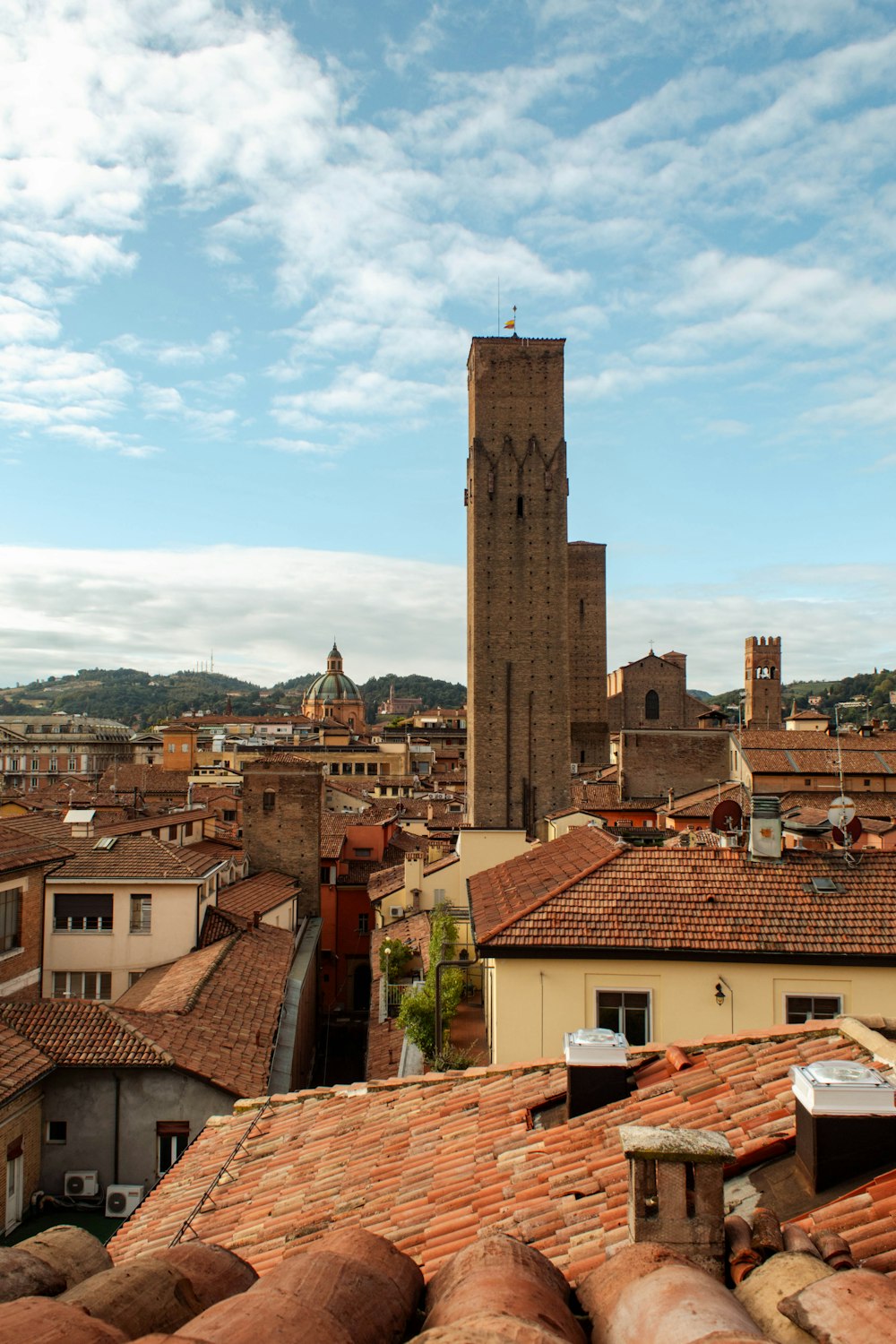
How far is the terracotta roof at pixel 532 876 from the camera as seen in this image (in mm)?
10016

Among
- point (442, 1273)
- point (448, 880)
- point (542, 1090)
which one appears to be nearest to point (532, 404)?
point (448, 880)

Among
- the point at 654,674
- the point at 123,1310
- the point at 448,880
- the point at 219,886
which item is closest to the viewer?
the point at 123,1310

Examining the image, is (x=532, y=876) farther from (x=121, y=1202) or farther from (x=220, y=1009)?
(x=121, y=1202)

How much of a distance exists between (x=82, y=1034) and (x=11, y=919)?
3.18 meters

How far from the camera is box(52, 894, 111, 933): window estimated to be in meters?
17.7

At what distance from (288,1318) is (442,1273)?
96cm

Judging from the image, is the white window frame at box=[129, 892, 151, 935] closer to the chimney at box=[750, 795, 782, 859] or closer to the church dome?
the chimney at box=[750, 795, 782, 859]

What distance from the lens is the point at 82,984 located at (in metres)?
17.8

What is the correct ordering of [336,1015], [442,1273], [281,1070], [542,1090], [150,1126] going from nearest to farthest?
1. [442,1273]
2. [542,1090]
3. [150,1126]
4. [281,1070]
5. [336,1015]

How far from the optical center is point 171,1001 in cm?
1438

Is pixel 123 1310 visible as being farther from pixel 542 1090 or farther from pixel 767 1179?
pixel 542 1090

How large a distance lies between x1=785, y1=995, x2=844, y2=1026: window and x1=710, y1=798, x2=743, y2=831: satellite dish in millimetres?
3736

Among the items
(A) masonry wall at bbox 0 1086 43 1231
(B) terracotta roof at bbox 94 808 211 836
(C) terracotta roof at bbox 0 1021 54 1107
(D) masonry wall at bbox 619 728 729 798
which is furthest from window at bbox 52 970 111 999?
(D) masonry wall at bbox 619 728 729 798

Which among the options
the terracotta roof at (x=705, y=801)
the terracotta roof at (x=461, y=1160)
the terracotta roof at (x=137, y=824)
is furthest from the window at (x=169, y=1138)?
the terracotta roof at (x=705, y=801)
